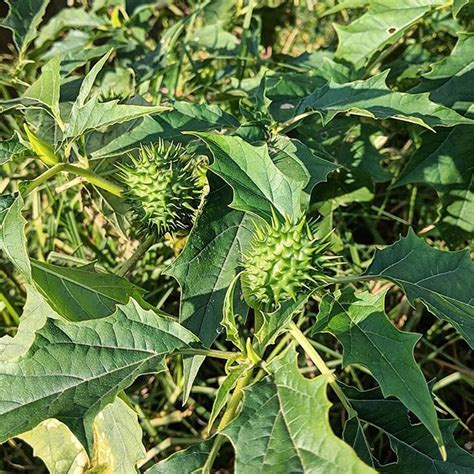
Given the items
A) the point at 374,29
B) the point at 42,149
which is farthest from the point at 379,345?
the point at 374,29

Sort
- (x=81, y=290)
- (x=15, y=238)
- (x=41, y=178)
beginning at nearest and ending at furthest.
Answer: (x=15, y=238), (x=41, y=178), (x=81, y=290)

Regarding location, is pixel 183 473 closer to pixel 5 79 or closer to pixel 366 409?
pixel 366 409

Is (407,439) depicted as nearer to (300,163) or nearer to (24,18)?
(300,163)

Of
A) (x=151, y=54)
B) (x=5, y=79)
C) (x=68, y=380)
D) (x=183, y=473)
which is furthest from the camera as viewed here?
(x=151, y=54)

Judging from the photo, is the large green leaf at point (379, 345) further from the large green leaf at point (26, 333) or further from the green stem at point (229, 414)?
the large green leaf at point (26, 333)

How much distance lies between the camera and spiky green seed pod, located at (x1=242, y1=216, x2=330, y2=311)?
1352 mm

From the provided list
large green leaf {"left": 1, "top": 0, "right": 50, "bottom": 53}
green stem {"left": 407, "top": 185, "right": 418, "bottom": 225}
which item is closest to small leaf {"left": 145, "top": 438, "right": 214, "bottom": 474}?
green stem {"left": 407, "top": 185, "right": 418, "bottom": 225}

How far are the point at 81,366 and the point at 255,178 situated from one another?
52cm

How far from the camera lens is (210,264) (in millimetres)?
1632

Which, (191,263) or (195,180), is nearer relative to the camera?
(191,263)

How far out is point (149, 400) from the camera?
2.38 m

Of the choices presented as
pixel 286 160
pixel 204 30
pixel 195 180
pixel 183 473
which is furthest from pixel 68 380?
pixel 204 30

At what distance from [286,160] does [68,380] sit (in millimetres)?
715

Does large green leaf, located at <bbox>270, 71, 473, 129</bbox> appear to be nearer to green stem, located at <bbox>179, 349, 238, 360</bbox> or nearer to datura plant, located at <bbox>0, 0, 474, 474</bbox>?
datura plant, located at <bbox>0, 0, 474, 474</bbox>
